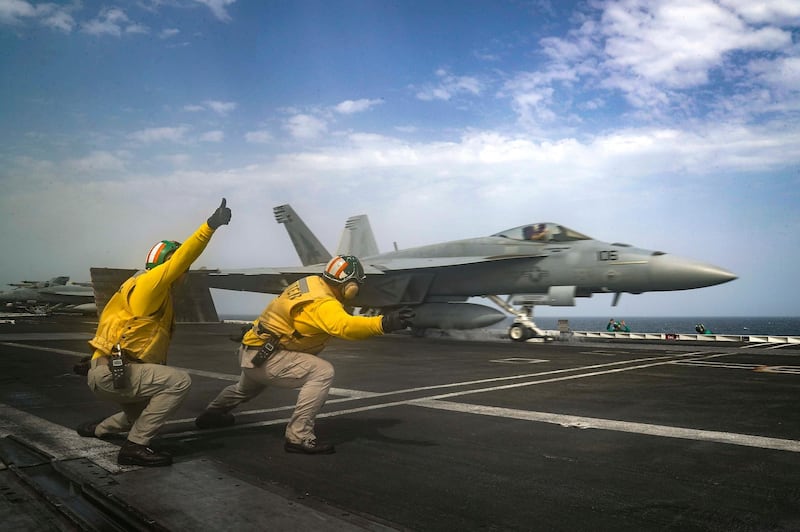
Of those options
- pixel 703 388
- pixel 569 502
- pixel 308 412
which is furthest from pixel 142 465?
pixel 703 388

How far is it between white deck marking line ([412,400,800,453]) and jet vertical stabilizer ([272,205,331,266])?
22461 millimetres

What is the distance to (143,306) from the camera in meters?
4.31

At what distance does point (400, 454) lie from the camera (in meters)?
4.55

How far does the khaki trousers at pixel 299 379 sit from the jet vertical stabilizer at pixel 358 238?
78.5 feet

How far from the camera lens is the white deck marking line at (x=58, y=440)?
14.0 ft

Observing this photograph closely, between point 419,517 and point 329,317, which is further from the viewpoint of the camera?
point 329,317

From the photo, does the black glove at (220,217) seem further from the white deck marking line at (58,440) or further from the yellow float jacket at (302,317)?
the white deck marking line at (58,440)

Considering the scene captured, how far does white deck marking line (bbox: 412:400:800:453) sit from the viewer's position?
4816 millimetres

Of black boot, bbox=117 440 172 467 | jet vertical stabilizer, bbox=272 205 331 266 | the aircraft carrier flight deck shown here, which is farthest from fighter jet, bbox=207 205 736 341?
black boot, bbox=117 440 172 467

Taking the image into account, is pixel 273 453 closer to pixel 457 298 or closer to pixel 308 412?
pixel 308 412

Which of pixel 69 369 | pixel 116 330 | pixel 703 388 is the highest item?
pixel 116 330

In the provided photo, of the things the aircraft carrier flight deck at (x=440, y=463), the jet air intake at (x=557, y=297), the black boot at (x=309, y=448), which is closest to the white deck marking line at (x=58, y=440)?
the aircraft carrier flight deck at (x=440, y=463)

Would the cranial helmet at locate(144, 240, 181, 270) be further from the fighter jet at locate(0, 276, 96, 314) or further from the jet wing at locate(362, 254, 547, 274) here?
the fighter jet at locate(0, 276, 96, 314)

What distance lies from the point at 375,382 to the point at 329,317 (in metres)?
4.71
